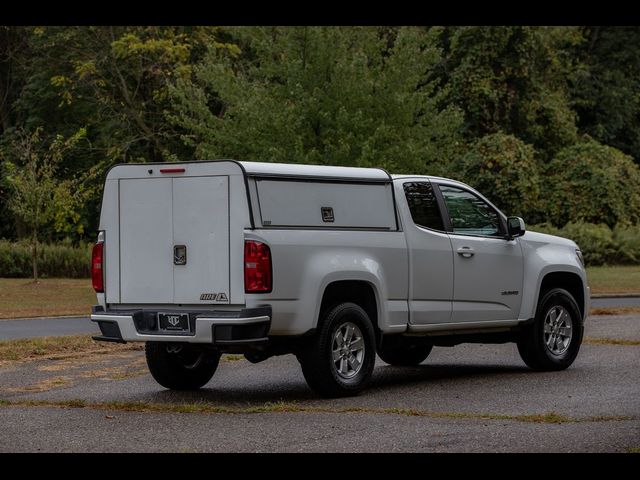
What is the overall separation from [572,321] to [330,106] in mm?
15567

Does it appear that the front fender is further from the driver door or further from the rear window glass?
the rear window glass

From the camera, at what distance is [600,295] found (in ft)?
92.7

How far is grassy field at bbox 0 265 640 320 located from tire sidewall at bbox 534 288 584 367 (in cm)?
1208

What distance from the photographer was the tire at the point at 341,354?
11.8 m

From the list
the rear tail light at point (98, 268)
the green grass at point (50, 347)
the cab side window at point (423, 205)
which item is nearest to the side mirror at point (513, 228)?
the cab side window at point (423, 205)

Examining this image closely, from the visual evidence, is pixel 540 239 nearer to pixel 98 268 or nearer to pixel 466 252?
pixel 466 252

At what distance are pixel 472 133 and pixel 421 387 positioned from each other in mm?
36062

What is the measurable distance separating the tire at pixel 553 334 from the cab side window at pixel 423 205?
1.74 meters

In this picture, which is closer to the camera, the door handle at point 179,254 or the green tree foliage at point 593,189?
the door handle at point 179,254

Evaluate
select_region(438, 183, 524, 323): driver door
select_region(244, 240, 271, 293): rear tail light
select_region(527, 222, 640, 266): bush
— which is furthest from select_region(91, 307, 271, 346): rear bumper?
select_region(527, 222, 640, 266): bush

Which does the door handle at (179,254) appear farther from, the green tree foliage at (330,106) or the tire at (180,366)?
the green tree foliage at (330,106)
